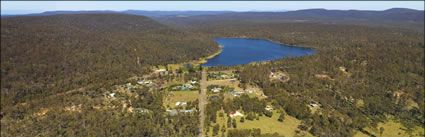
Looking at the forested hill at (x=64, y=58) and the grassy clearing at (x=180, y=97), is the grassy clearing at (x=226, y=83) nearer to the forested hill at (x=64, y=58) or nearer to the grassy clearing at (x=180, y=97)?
the grassy clearing at (x=180, y=97)

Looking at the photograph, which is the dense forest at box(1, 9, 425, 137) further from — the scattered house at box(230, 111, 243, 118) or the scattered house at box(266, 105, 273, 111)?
the scattered house at box(230, 111, 243, 118)

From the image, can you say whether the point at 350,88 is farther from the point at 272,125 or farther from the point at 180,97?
the point at 180,97

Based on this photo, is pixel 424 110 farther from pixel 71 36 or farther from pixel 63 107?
pixel 71 36

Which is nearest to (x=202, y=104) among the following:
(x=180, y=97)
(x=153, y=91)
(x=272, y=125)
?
(x=180, y=97)

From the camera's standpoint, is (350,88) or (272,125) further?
(350,88)

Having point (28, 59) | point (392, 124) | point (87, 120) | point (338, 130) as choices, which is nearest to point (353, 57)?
point (392, 124)

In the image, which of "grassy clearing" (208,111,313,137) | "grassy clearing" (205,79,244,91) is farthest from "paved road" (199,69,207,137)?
"grassy clearing" (205,79,244,91)
